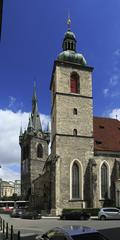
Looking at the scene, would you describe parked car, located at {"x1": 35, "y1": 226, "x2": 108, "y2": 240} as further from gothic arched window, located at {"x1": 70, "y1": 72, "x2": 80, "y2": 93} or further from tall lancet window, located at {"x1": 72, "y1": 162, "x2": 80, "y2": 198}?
gothic arched window, located at {"x1": 70, "y1": 72, "x2": 80, "y2": 93}

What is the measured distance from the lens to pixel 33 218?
42.3 meters

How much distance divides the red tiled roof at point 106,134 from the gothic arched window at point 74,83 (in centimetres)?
605

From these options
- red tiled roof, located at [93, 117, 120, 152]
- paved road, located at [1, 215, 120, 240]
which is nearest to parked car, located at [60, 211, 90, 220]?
paved road, located at [1, 215, 120, 240]

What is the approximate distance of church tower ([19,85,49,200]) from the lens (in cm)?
8825

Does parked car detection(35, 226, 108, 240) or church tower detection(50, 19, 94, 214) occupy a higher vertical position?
church tower detection(50, 19, 94, 214)

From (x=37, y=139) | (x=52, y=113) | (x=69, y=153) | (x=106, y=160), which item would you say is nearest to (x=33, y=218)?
(x=69, y=153)

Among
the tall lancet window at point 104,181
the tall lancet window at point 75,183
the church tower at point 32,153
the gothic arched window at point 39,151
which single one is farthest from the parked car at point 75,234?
the gothic arched window at point 39,151

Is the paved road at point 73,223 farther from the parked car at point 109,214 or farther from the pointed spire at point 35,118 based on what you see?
the pointed spire at point 35,118

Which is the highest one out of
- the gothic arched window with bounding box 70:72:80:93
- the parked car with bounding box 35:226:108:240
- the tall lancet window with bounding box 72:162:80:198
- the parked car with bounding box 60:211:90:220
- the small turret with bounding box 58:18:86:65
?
the small turret with bounding box 58:18:86:65

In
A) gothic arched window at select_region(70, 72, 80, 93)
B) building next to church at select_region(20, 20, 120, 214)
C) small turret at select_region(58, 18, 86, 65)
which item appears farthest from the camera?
small turret at select_region(58, 18, 86, 65)

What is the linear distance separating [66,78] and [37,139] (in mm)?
40429

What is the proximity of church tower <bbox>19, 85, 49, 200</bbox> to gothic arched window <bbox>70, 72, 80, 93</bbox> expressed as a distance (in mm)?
38533

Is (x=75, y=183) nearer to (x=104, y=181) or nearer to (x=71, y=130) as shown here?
(x=104, y=181)

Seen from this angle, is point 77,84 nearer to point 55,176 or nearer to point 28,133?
point 55,176
